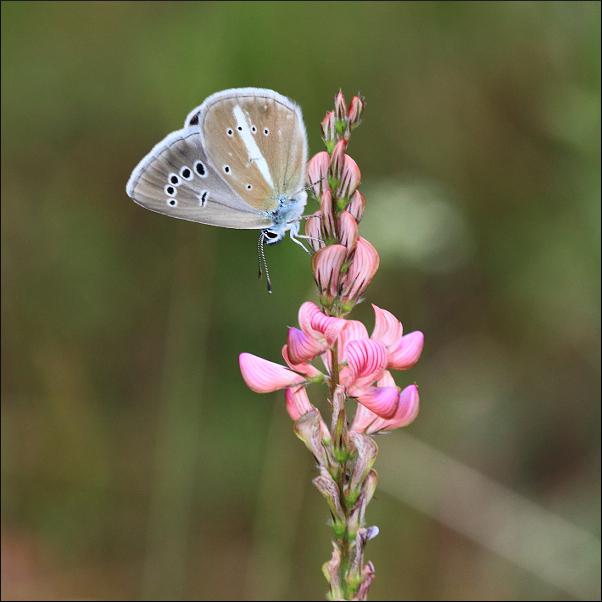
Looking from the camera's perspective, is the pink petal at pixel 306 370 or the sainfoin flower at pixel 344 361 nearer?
the sainfoin flower at pixel 344 361

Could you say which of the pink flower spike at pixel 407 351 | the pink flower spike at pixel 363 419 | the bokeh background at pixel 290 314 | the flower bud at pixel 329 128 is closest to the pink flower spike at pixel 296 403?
the pink flower spike at pixel 363 419

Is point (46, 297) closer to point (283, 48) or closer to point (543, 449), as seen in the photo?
point (283, 48)

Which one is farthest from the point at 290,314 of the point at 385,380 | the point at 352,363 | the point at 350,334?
the point at 352,363

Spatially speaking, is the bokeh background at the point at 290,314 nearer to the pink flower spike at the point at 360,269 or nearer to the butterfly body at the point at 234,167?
the butterfly body at the point at 234,167

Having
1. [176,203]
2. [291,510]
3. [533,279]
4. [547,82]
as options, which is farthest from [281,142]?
[547,82]

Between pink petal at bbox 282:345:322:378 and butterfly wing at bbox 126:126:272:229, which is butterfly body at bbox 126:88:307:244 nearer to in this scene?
butterfly wing at bbox 126:126:272:229

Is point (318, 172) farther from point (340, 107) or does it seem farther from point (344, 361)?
point (344, 361)
